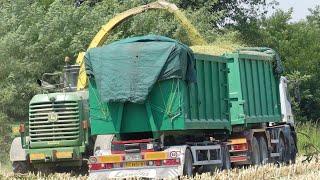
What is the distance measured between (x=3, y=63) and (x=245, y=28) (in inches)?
862

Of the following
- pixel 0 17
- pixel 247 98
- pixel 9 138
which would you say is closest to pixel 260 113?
pixel 247 98

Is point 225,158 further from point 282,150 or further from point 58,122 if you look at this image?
point 282,150

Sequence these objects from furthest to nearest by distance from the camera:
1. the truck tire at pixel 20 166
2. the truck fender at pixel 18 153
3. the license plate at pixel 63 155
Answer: the truck tire at pixel 20 166, the truck fender at pixel 18 153, the license plate at pixel 63 155

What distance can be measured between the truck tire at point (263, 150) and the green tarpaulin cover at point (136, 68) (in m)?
5.46

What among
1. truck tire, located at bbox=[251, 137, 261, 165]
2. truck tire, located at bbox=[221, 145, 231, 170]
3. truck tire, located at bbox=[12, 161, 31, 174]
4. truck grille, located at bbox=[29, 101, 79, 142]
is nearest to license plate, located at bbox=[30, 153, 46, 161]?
truck grille, located at bbox=[29, 101, 79, 142]

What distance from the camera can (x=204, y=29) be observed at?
36.0 metres

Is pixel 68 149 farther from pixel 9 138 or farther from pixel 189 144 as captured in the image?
pixel 9 138

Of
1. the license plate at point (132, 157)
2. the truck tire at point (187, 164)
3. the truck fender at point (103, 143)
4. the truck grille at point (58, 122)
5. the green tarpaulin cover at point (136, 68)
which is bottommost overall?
the truck tire at point (187, 164)

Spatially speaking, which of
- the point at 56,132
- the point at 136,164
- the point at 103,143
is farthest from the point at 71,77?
the point at 136,164

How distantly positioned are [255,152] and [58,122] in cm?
541

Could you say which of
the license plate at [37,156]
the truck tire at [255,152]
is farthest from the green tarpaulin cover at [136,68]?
the truck tire at [255,152]

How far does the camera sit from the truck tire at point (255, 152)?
2197cm

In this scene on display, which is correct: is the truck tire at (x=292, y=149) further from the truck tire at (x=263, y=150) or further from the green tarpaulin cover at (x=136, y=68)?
the green tarpaulin cover at (x=136, y=68)

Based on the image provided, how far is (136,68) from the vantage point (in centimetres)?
1747
